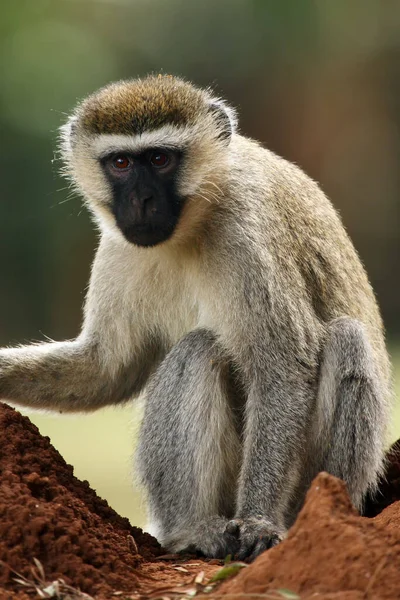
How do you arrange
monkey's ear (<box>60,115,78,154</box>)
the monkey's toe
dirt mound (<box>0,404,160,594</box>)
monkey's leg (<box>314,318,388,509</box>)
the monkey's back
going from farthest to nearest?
1. monkey's ear (<box>60,115,78,154</box>)
2. the monkey's back
3. monkey's leg (<box>314,318,388,509</box>)
4. the monkey's toe
5. dirt mound (<box>0,404,160,594</box>)

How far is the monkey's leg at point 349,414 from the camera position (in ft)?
23.9

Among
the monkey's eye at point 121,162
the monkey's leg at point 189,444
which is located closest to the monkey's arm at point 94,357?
the monkey's leg at point 189,444

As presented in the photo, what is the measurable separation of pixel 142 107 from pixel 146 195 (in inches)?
27.8

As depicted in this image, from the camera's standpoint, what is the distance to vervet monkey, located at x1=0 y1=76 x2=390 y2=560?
716cm

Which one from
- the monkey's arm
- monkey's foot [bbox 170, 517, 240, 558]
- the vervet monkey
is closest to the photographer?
monkey's foot [bbox 170, 517, 240, 558]

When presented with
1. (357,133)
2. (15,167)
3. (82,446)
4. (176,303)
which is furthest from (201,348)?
(357,133)

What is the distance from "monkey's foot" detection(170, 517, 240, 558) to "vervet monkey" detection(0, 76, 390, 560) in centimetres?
1

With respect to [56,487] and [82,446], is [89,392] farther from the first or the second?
[82,446]

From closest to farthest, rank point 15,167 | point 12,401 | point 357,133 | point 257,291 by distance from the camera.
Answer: point 257,291
point 12,401
point 15,167
point 357,133

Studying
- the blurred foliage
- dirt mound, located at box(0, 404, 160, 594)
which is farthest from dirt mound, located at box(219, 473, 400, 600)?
the blurred foliage

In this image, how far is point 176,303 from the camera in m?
7.82

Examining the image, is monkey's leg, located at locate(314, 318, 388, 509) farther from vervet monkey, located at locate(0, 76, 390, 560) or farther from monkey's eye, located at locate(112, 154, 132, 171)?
monkey's eye, located at locate(112, 154, 132, 171)

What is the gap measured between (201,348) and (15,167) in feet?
47.6

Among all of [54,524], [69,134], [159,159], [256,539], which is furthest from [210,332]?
[54,524]
